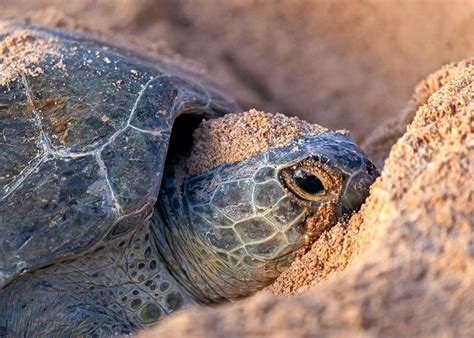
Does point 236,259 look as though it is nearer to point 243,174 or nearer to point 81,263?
point 243,174

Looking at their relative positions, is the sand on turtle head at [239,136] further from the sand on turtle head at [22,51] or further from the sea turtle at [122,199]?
the sand on turtle head at [22,51]

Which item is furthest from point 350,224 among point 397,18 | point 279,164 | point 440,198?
point 397,18

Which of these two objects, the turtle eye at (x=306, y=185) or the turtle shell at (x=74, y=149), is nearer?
the turtle shell at (x=74, y=149)

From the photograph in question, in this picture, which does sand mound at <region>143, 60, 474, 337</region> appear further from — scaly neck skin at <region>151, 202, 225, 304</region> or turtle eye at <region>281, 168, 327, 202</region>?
scaly neck skin at <region>151, 202, 225, 304</region>

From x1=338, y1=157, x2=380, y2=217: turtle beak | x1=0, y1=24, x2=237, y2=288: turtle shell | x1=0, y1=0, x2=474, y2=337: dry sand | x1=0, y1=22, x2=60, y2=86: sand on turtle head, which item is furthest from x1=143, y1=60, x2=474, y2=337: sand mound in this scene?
x1=0, y1=22, x2=60, y2=86: sand on turtle head

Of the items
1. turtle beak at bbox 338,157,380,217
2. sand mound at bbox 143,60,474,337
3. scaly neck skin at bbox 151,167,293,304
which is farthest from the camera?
scaly neck skin at bbox 151,167,293,304

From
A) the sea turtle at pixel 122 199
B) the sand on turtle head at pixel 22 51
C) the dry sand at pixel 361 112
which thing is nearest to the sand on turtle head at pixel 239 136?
the sea turtle at pixel 122 199

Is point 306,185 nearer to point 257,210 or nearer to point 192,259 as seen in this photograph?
point 257,210
